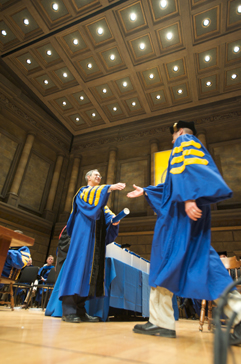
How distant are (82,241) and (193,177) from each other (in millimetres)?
1511

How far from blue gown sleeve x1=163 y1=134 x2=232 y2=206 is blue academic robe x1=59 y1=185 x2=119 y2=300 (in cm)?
103

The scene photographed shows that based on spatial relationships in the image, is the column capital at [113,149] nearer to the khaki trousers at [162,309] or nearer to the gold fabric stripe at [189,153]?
the gold fabric stripe at [189,153]

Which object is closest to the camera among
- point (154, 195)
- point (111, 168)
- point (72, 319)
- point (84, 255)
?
point (154, 195)

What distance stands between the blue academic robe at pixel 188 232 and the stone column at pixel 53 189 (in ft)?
35.2

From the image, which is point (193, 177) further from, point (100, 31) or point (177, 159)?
point (100, 31)

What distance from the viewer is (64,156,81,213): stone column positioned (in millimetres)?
12273

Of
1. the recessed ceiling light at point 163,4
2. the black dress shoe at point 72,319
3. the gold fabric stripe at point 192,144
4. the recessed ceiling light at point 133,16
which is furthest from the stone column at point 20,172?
the gold fabric stripe at point 192,144

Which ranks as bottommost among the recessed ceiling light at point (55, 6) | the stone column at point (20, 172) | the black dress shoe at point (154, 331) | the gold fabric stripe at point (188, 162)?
the black dress shoe at point (154, 331)

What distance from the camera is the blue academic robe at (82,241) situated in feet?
7.94

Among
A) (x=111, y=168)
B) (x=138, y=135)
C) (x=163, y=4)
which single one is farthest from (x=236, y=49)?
(x=111, y=168)

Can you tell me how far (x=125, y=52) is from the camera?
32.2 ft

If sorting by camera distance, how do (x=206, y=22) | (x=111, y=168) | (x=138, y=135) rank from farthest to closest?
(x=138, y=135), (x=111, y=168), (x=206, y=22)

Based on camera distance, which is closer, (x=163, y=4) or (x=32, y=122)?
(x=163, y=4)

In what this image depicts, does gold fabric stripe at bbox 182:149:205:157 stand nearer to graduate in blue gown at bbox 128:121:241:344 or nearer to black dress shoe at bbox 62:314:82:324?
graduate in blue gown at bbox 128:121:241:344
